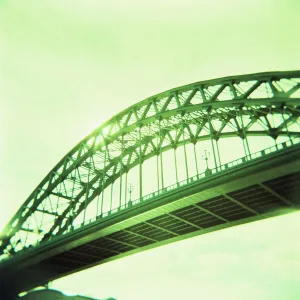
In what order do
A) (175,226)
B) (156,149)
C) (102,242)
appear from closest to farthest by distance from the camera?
(175,226), (102,242), (156,149)

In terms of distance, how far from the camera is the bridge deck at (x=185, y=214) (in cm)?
2558

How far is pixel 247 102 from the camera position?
29.1 m

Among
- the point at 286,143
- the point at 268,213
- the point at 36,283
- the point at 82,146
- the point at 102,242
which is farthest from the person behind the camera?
the point at 36,283

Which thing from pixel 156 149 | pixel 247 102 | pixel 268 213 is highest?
pixel 156 149

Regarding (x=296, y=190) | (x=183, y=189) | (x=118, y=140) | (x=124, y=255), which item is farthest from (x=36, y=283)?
(x=296, y=190)

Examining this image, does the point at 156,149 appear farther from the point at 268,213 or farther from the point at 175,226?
the point at 268,213

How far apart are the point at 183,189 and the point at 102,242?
16166mm

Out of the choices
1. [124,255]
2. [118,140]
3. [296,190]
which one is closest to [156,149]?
[118,140]

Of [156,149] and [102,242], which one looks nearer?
[102,242]

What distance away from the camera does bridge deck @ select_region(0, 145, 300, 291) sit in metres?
25.6

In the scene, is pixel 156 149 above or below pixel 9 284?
above

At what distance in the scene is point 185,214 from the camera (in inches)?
1291

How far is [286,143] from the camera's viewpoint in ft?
78.7

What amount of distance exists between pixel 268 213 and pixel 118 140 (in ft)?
68.5
